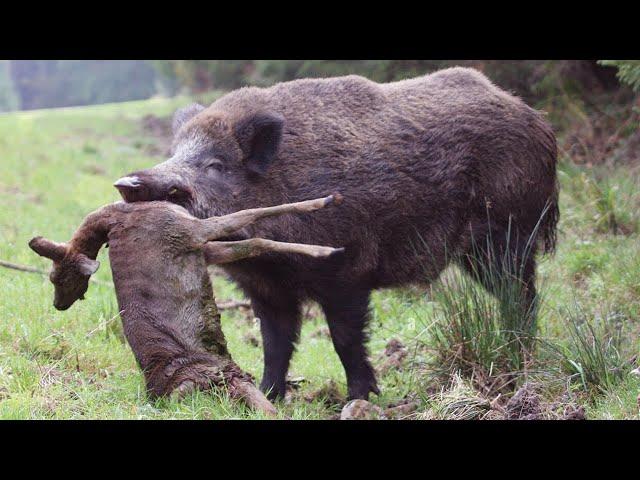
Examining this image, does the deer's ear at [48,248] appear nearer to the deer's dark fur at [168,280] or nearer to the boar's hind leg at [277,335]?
the deer's dark fur at [168,280]

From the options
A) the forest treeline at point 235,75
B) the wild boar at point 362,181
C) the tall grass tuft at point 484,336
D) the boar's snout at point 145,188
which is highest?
the boar's snout at point 145,188

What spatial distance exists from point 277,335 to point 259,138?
1.44 meters

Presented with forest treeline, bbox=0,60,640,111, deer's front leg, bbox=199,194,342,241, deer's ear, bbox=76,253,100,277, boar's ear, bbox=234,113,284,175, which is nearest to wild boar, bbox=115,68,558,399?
boar's ear, bbox=234,113,284,175

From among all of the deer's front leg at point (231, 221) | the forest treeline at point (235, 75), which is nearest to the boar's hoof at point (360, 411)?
the deer's front leg at point (231, 221)

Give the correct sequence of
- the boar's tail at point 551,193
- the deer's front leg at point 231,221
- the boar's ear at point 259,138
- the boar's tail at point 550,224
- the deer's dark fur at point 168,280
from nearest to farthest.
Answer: the deer's dark fur at point 168,280, the deer's front leg at point 231,221, the boar's ear at point 259,138, the boar's tail at point 551,193, the boar's tail at point 550,224

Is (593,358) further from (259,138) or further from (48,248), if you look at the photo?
(48,248)

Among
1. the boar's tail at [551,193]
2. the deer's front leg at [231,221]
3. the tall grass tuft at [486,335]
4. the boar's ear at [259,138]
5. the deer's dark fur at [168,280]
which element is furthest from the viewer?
the boar's tail at [551,193]

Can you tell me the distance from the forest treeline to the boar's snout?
411 cm

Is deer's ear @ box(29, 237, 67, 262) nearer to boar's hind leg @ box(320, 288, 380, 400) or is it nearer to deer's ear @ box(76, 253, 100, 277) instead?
deer's ear @ box(76, 253, 100, 277)

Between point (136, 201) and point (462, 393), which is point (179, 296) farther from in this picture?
point (462, 393)

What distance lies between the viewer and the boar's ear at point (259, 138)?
5.50 meters

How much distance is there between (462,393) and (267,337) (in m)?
1.62

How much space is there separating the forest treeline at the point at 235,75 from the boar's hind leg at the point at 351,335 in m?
3.17

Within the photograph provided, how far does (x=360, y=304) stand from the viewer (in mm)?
5828
